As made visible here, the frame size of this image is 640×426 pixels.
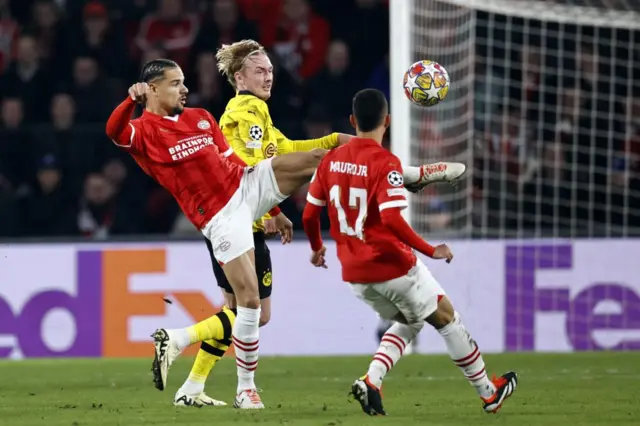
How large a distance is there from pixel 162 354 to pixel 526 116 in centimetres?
700

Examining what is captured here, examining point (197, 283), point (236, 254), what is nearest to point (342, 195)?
point (236, 254)

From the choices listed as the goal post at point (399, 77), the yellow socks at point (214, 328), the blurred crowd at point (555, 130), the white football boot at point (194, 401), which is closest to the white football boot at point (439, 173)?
the yellow socks at point (214, 328)

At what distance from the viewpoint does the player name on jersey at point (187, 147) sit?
7.54 m

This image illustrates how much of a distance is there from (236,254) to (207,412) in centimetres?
86

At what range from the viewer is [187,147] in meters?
7.55

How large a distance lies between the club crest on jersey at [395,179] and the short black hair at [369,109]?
324mm

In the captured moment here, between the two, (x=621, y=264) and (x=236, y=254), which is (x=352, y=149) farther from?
(x=621, y=264)

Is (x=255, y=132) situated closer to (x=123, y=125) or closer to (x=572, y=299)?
(x=123, y=125)

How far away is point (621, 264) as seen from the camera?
39.8 feet

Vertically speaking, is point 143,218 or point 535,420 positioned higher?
point 535,420

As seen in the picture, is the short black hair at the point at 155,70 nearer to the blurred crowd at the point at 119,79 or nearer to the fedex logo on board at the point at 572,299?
the fedex logo on board at the point at 572,299

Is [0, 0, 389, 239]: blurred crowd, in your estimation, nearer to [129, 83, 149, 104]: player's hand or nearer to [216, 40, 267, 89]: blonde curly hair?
[216, 40, 267, 89]: blonde curly hair

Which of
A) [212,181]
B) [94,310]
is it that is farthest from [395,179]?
[94,310]

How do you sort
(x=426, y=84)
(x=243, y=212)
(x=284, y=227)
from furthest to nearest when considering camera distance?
(x=426, y=84)
(x=284, y=227)
(x=243, y=212)
